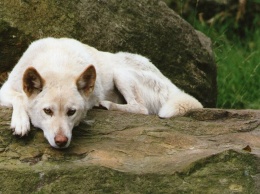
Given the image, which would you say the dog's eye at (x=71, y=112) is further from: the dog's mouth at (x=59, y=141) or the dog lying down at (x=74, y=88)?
the dog's mouth at (x=59, y=141)

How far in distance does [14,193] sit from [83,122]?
125 centimetres

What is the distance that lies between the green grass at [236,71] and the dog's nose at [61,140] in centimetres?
425

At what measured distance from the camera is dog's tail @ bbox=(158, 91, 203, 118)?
284 inches

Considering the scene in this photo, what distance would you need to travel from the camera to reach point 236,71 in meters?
10.4

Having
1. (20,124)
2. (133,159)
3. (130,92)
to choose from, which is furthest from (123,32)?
(133,159)

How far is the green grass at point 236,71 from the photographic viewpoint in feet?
32.8

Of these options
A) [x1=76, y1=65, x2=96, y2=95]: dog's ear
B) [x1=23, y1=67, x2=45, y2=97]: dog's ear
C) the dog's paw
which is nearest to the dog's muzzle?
[x1=23, y1=67, x2=45, y2=97]: dog's ear

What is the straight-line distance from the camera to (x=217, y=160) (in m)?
5.80

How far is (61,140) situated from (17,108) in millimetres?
729

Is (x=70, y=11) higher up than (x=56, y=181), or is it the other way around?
(x=70, y=11)

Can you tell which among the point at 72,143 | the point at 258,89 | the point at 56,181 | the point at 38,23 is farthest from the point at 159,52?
the point at 56,181

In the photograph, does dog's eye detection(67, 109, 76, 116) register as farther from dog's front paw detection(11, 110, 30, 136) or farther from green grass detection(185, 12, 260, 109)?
green grass detection(185, 12, 260, 109)

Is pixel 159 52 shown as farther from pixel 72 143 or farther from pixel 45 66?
pixel 72 143

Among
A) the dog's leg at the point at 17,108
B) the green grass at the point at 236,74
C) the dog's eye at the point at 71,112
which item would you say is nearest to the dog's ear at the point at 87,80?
the dog's eye at the point at 71,112
